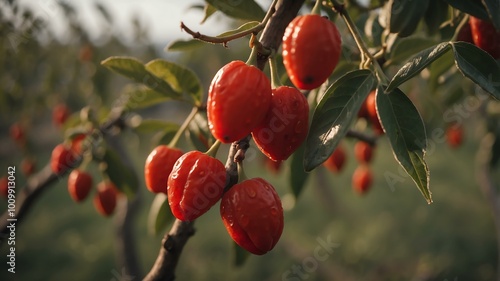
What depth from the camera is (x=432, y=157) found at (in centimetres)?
817

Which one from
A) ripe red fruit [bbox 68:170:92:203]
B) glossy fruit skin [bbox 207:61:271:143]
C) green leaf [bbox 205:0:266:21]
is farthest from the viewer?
ripe red fruit [bbox 68:170:92:203]

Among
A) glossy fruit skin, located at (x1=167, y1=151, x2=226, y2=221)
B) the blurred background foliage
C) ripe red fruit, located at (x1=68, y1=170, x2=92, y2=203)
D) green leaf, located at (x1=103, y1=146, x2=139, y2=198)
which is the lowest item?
the blurred background foliage

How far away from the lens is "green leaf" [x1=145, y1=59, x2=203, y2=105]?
1.14 meters

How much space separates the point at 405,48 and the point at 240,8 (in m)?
0.42

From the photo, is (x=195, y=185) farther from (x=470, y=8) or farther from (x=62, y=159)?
(x=62, y=159)

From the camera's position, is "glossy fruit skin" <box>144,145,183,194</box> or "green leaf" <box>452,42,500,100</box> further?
"glossy fruit skin" <box>144,145,183,194</box>

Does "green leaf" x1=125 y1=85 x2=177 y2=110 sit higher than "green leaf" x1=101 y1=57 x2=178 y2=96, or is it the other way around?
"green leaf" x1=101 y1=57 x2=178 y2=96

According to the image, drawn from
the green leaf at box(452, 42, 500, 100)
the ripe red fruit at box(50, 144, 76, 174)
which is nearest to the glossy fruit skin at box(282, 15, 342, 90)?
the green leaf at box(452, 42, 500, 100)

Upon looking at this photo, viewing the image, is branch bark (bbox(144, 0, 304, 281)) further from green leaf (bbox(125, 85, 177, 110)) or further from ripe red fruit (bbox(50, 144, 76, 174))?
ripe red fruit (bbox(50, 144, 76, 174))

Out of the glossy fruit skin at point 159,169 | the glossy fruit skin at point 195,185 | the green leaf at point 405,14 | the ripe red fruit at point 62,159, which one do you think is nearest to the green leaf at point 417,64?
the green leaf at point 405,14

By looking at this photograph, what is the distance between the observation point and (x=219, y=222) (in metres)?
6.32

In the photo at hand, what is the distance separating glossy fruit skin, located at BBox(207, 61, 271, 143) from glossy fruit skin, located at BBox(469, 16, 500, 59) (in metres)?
0.51

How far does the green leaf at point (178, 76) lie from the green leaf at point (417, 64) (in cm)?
56

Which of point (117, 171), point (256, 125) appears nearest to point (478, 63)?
point (256, 125)
